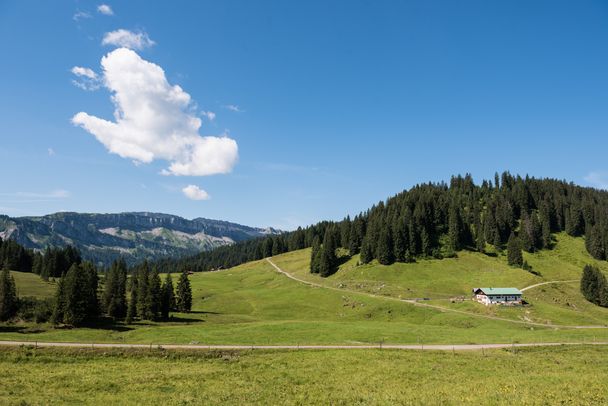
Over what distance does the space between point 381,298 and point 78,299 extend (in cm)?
7240

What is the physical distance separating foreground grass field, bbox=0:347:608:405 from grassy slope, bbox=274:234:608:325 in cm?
4783

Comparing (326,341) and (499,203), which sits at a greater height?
(499,203)

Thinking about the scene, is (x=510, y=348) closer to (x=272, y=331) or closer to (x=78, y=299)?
(x=272, y=331)

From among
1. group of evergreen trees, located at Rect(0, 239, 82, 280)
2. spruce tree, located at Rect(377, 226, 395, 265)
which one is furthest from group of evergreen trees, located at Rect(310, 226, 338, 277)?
group of evergreen trees, located at Rect(0, 239, 82, 280)

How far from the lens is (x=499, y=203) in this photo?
182375 millimetres

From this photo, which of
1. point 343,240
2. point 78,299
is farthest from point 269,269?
point 78,299

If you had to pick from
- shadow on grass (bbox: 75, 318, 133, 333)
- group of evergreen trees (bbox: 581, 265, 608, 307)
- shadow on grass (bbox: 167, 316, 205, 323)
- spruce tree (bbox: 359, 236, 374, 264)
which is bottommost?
shadow on grass (bbox: 167, 316, 205, 323)

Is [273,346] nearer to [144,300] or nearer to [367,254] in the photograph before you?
[144,300]

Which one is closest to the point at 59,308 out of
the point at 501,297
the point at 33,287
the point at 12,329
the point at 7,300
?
the point at 12,329

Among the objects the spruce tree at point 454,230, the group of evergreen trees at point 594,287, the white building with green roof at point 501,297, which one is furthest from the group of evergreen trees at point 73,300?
the group of evergreen trees at point 594,287

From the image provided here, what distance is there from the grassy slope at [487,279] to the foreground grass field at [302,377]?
47833mm

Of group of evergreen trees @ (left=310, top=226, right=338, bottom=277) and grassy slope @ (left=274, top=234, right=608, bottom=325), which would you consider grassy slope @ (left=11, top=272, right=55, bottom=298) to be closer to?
grassy slope @ (left=274, top=234, right=608, bottom=325)

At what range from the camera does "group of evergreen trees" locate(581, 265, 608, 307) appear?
10365 centimetres

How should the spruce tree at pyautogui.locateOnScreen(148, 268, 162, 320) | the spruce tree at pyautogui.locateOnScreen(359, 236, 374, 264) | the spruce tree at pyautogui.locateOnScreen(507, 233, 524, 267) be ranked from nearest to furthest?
the spruce tree at pyautogui.locateOnScreen(148, 268, 162, 320), the spruce tree at pyautogui.locateOnScreen(507, 233, 524, 267), the spruce tree at pyautogui.locateOnScreen(359, 236, 374, 264)
